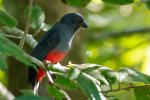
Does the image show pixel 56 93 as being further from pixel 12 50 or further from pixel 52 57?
pixel 52 57

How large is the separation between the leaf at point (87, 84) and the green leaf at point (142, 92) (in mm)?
382

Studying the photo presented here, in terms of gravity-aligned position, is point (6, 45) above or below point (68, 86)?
above

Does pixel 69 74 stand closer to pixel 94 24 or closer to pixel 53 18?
pixel 53 18

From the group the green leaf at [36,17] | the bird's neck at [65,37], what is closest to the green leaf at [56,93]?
the green leaf at [36,17]

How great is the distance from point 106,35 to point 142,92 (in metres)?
4.22

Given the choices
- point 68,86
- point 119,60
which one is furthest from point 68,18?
point 119,60

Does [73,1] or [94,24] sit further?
[94,24]

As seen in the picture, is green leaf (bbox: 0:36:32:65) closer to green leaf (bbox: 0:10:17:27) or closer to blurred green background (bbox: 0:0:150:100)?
green leaf (bbox: 0:10:17:27)

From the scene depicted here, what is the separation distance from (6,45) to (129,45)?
6.19 m

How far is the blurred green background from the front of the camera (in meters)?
5.29

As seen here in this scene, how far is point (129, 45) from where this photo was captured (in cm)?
793

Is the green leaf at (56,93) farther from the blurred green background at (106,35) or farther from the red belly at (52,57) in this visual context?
the blurred green background at (106,35)

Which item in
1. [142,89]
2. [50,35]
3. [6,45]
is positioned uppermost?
[50,35]

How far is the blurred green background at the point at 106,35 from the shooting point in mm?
5293
